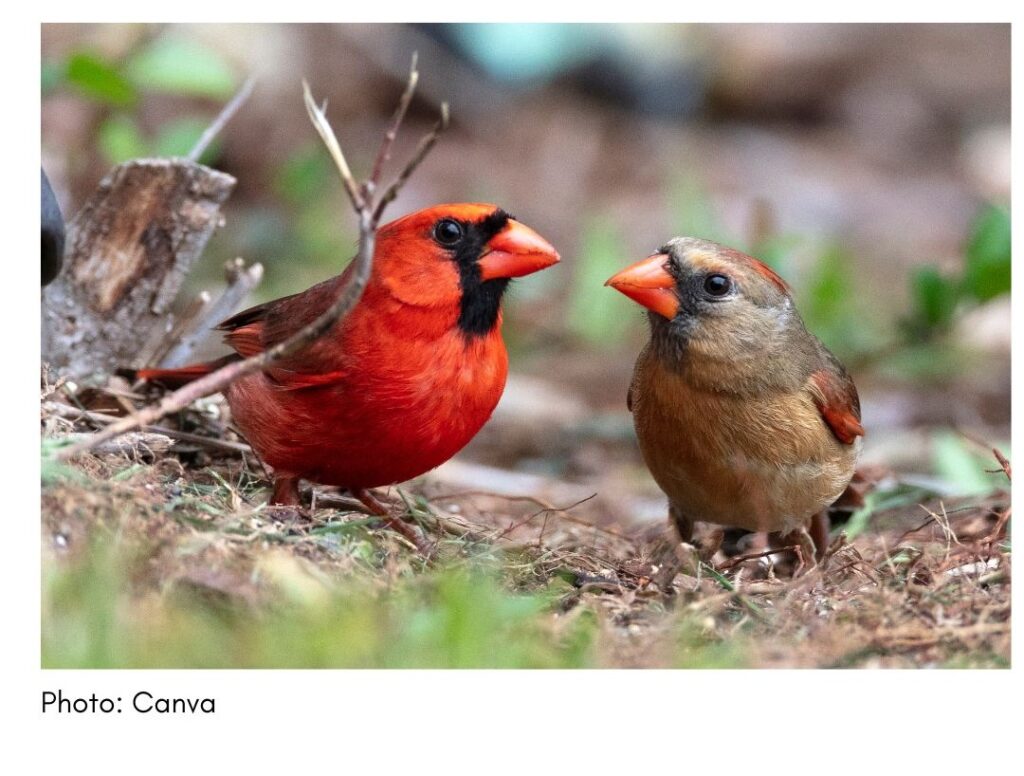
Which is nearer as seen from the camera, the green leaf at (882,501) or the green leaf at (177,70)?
the green leaf at (882,501)

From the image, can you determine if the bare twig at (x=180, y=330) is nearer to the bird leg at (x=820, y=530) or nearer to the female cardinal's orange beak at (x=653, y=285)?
the female cardinal's orange beak at (x=653, y=285)

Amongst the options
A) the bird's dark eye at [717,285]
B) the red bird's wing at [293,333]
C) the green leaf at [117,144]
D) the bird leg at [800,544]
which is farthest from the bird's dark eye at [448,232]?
the green leaf at [117,144]

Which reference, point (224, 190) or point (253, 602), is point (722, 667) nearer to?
point (253, 602)

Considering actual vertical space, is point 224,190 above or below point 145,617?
above

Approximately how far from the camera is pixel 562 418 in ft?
22.6

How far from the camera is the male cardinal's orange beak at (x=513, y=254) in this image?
3.86m

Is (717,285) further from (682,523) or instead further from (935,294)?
(935,294)

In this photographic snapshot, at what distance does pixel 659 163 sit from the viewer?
9586 millimetres

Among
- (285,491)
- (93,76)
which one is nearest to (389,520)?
(285,491)

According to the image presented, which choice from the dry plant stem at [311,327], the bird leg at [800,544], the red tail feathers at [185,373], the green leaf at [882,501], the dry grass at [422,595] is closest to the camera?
the dry grass at [422,595]

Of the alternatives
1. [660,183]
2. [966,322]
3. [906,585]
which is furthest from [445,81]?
[906,585]

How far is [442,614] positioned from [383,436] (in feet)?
2.97

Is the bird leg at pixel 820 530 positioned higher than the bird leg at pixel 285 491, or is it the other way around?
the bird leg at pixel 285 491

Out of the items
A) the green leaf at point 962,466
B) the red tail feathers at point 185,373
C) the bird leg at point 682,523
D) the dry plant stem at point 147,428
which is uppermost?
the red tail feathers at point 185,373
